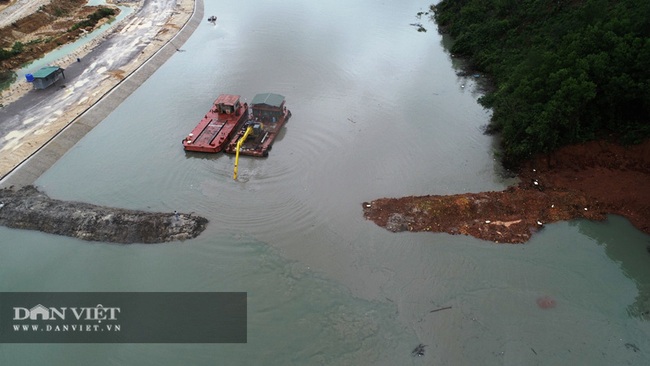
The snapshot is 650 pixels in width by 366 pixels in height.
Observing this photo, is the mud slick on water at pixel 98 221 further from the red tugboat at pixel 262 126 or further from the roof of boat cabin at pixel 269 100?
the roof of boat cabin at pixel 269 100

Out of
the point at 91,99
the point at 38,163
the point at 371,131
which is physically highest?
the point at 91,99

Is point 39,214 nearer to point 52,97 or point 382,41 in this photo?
point 52,97

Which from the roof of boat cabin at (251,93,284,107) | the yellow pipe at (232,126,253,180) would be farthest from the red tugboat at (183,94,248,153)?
the roof of boat cabin at (251,93,284,107)

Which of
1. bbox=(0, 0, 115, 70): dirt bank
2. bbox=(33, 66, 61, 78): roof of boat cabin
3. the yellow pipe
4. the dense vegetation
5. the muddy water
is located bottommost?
the muddy water

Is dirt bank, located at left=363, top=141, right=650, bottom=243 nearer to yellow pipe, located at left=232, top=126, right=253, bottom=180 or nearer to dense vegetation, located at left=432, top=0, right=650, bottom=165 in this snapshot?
dense vegetation, located at left=432, top=0, right=650, bottom=165

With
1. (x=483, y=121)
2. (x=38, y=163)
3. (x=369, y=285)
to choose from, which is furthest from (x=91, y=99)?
(x=483, y=121)
